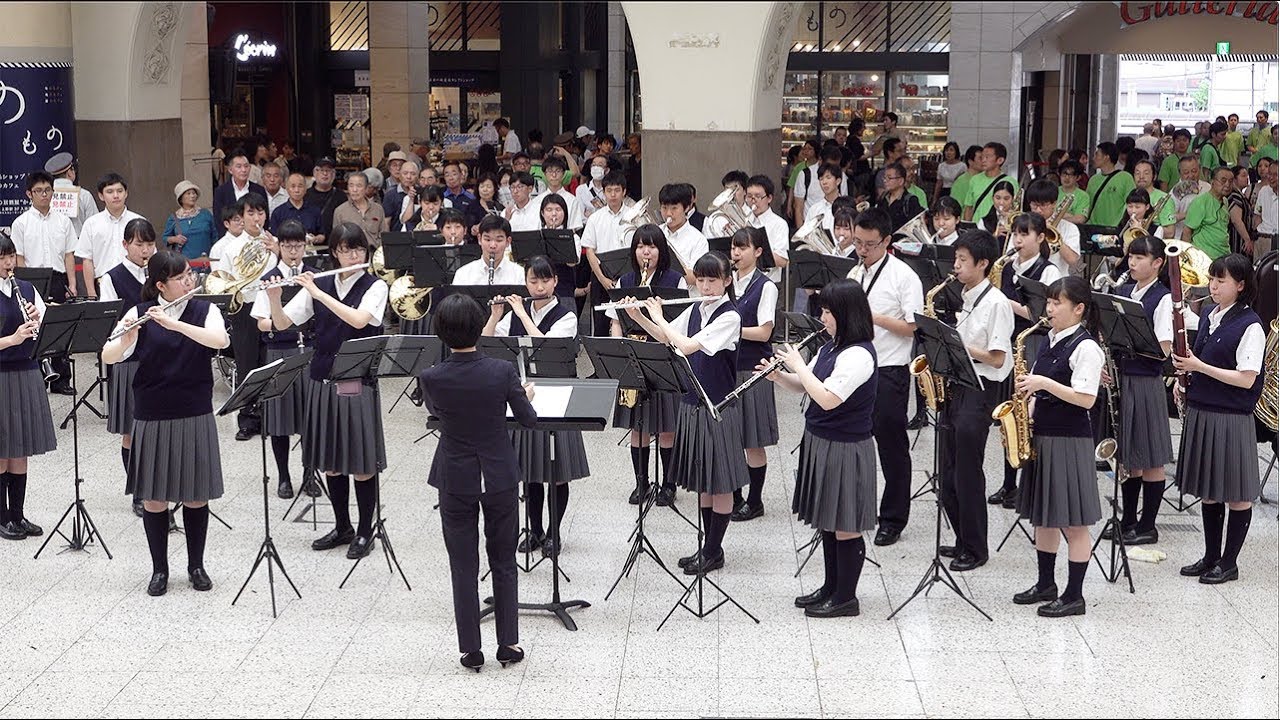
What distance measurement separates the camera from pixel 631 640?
20.5 feet

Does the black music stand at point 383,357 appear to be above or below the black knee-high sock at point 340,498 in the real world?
above

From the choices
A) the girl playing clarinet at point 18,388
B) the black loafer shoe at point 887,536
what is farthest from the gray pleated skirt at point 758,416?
the girl playing clarinet at point 18,388

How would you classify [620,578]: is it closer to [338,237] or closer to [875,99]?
[338,237]

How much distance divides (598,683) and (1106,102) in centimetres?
2008

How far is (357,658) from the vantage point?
6055 millimetres

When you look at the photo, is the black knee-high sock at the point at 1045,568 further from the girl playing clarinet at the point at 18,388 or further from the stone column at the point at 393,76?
the stone column at the point at 393,76

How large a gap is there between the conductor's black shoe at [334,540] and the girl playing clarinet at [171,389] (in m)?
0.83

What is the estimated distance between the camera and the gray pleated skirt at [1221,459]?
6691 mm

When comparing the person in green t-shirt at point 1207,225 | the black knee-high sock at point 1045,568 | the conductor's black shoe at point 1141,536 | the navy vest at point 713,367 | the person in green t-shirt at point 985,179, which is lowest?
the conductor's black shoe at point 1141,536

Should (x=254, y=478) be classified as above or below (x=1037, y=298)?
below

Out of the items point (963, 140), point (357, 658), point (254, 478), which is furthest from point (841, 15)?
point (357, 658)

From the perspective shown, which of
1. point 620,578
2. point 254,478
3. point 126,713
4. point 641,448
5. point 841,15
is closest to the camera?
point 126,713

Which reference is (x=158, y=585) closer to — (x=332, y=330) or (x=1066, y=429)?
(x=332, y=330)

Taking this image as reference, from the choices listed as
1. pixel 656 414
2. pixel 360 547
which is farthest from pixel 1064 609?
pixel 360 547
